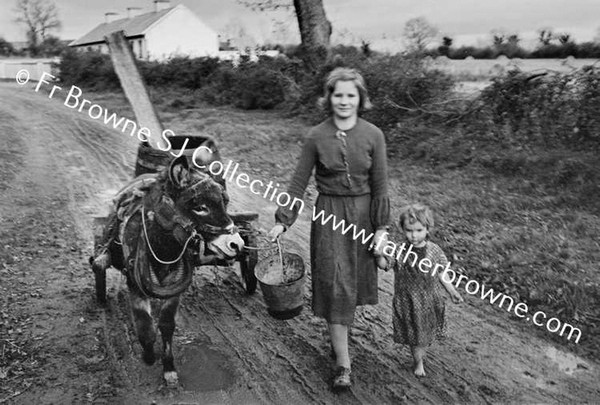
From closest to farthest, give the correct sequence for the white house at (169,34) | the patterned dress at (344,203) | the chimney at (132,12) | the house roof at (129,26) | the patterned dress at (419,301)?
the patterned dress at (344,203), the patterned dress at (419,301), the white house at (169,34), the house roof at (129,26), the chimney at (132,12)

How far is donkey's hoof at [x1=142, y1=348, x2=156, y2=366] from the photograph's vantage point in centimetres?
436

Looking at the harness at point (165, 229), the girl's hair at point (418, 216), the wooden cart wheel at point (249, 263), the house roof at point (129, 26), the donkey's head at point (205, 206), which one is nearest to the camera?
the donkey's head at point (205, 206)

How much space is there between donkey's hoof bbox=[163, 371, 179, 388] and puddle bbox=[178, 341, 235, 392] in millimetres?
82

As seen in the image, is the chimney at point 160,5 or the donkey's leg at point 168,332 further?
the chimney at point 160,5

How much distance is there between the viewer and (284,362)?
15.1 feet

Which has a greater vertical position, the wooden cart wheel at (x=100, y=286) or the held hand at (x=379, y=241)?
the held hand at (x=379, y=241)

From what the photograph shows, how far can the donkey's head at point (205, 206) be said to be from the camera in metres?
3.54

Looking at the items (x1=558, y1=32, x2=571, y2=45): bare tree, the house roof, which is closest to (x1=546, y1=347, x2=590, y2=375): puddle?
(x1=558, y1=32, x2=571, y2=45): bare tree

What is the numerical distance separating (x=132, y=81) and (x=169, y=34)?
120 ft

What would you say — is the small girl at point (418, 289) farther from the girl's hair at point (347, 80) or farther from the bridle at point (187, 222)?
the bridle at point (187, 222)

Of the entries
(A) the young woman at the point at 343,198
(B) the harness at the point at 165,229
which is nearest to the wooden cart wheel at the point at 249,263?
(B) the harness at the point at 165,229

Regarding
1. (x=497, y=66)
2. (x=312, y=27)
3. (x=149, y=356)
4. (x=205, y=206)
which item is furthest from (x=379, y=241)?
(x=312, y=27)

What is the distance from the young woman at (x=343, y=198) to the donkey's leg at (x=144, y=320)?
3.57 ft

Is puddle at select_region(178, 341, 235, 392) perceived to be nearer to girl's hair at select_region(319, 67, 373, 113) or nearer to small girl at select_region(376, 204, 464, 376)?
small girl at select_region(376, 204, 464, 376)
